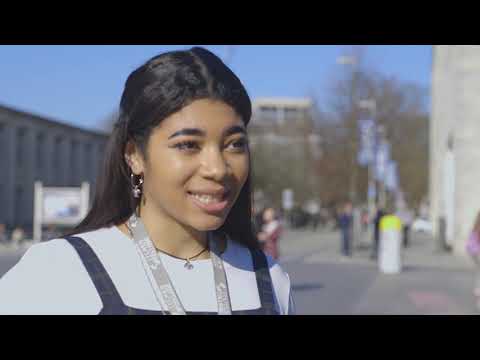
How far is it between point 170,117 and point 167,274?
37 centimetres

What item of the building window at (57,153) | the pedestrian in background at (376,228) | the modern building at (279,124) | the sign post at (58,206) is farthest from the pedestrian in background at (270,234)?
the modern building at (279,124)

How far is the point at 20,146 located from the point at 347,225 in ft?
59.3

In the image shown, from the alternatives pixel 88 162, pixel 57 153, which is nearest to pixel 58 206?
pixel 57 153

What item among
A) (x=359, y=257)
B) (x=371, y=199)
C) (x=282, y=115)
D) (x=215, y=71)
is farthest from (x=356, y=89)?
(x=215, y=71)

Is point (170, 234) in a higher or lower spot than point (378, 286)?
higher

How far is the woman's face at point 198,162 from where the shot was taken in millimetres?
1842

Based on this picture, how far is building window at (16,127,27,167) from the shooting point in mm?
36438

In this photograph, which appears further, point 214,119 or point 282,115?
point 282,115

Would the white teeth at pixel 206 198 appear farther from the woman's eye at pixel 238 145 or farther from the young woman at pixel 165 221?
the woman's eye at pixel 238 145

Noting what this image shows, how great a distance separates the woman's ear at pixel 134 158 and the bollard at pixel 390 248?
18.6 metres

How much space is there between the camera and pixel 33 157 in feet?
125

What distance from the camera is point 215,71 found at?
1.93 metres

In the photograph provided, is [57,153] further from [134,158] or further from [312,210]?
[134,158]
